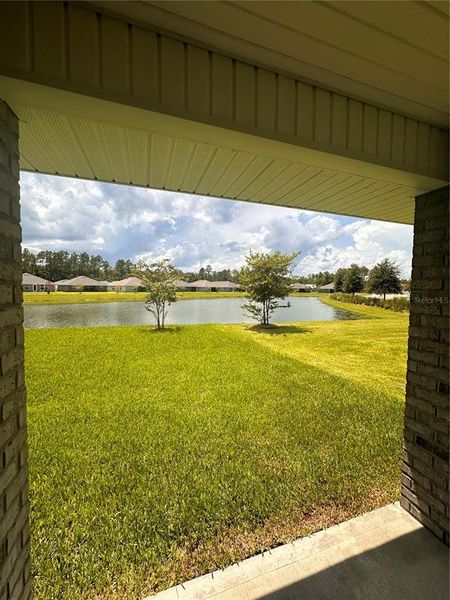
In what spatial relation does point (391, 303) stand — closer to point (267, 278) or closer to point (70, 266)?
point (267, 278)

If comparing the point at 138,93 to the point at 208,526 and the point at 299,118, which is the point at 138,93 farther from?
the point at 208,526

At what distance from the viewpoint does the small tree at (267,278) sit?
12.4 m

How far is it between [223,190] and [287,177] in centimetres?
54

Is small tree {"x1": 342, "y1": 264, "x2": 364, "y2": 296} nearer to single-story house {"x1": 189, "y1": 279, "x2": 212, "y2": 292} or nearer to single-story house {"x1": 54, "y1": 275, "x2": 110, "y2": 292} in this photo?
single-story house {"x1": 189, "y1": 279, "x2": 212, "y2": 292}

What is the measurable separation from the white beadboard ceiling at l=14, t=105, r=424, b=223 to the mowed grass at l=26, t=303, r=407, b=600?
249 cm

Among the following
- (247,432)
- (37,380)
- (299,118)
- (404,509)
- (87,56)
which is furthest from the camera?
(37,380)

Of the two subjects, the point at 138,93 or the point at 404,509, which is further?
Result: the point at 404,509

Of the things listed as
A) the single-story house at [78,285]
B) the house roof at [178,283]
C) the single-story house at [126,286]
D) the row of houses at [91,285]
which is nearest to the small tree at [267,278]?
the house roof at [178,283]

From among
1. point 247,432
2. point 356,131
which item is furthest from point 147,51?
point 247,432

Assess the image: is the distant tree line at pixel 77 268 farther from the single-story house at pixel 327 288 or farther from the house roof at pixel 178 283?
the single-story house at pixel 327 288

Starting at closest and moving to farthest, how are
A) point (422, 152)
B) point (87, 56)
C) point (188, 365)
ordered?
point (87, 56)
point (422, 152)
point (188, 365)

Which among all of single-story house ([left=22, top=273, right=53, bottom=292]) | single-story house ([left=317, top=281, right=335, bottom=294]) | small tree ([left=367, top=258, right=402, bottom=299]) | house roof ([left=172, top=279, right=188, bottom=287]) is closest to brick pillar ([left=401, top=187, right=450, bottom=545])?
house roof ([left=172, top=279, right=188, bottom=287])

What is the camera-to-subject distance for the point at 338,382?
17.7 feet

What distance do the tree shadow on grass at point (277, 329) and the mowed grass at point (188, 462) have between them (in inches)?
189
